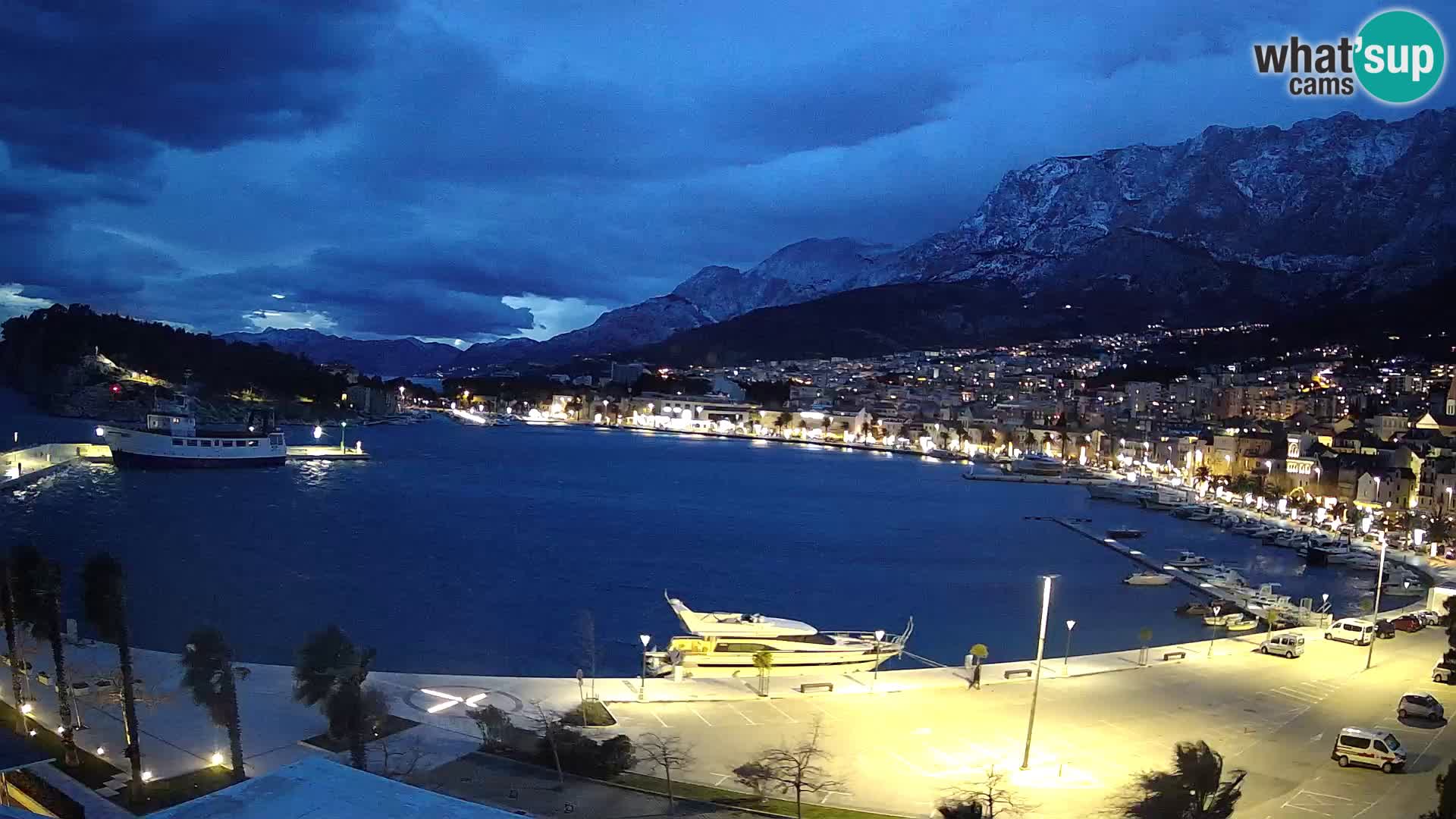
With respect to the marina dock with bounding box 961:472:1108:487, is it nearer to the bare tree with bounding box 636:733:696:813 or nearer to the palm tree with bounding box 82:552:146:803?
the bare tree with bounding box 636:733:696:813

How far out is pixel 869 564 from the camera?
80.4 ft

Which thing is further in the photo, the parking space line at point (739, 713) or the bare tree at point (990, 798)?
the parking space line at point (739, 713)

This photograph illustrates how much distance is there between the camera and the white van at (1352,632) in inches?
516

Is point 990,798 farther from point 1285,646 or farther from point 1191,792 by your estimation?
point 1285,646

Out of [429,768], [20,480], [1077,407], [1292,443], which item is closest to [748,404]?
[1077,407]

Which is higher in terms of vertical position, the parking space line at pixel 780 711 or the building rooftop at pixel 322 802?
the building rooftop at pixel 322 802

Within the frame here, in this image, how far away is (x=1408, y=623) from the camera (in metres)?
14.2

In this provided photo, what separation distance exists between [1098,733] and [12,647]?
9346 millimetres

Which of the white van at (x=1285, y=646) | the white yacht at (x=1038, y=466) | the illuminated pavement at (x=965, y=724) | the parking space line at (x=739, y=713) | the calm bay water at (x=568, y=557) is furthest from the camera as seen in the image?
the white yacht at (x=1038, y=466)

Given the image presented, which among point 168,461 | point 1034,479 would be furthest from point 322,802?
point 1034,479

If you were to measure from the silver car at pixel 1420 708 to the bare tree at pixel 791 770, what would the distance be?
18.8ft

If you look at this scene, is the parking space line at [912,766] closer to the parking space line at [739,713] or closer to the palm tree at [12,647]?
the parking space line at [739,713]

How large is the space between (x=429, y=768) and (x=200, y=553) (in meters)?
16.8

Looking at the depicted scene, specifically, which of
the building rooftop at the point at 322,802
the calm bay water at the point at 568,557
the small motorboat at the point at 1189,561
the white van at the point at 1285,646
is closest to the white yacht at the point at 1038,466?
the calm bay water at the point at 568,557
